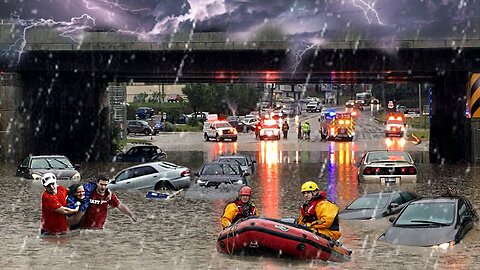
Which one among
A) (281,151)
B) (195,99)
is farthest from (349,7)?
(195,99)

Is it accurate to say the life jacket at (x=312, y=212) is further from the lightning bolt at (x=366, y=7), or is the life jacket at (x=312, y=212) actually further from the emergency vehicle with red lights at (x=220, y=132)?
the emergency vehicle with red lights at (x=220, y=132)

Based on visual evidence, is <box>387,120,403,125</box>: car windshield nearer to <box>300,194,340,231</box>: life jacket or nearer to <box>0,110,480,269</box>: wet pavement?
<box>0,110,480,269</box>: wet pavement

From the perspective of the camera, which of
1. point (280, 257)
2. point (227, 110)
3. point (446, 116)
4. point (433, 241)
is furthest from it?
point (227, 110)

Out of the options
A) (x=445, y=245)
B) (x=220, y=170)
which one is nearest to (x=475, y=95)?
(x=220, y=170)

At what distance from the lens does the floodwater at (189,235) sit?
1609 centimetres

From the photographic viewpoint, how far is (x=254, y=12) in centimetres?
4800

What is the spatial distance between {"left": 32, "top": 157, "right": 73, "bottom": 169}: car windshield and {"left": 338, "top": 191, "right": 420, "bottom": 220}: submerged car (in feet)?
56.6

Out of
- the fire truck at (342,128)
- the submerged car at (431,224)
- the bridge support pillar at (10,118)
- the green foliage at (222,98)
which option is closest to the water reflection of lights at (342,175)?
the submerged car at (431,224)

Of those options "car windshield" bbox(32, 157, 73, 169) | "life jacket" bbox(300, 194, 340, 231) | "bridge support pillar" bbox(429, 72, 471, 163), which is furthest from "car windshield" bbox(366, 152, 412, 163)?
"life jacket" bbox(300, 194, 340, 231)

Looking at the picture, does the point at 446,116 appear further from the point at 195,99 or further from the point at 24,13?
the point at 195,99

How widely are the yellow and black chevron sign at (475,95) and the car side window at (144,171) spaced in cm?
2083

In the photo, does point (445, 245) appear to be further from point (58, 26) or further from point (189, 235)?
point (58, 26)

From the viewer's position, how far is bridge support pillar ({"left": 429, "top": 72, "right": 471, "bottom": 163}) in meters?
49.2

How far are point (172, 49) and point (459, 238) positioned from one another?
1192 inches
